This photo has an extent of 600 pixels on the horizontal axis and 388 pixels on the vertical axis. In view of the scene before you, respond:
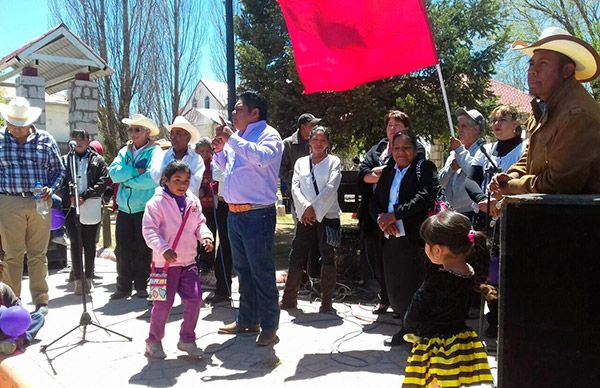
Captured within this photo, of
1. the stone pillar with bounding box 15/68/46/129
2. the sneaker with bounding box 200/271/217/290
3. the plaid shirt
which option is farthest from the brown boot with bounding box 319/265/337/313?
the stone pillar with bounding box 15/68/46/129

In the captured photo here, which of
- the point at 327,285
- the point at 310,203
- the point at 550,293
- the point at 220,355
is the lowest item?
the point at 220,355

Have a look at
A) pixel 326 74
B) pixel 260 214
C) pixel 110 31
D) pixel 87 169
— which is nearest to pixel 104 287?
pixel 87 169

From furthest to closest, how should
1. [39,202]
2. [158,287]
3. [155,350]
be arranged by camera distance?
[39,202]
[155,350]
[158,287]

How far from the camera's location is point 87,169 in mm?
7059

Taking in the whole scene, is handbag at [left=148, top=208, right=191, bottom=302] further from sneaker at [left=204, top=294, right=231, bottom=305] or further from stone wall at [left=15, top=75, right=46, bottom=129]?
stone wall at [left=15, top=75, right=46, bottom=129]

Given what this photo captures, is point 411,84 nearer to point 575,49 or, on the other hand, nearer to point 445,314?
point 575,49

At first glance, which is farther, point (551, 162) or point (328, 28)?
point (328, 28)

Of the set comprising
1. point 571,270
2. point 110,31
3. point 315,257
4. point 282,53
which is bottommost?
point 315,257

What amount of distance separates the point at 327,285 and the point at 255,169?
6.24 feet

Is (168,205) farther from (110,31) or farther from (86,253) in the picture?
(110,31)

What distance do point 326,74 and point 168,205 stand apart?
6.13ft

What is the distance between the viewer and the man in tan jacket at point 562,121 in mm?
2738

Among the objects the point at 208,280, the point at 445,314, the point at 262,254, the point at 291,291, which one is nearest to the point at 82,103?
the point at 208,280

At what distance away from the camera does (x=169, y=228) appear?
15.1 ft
